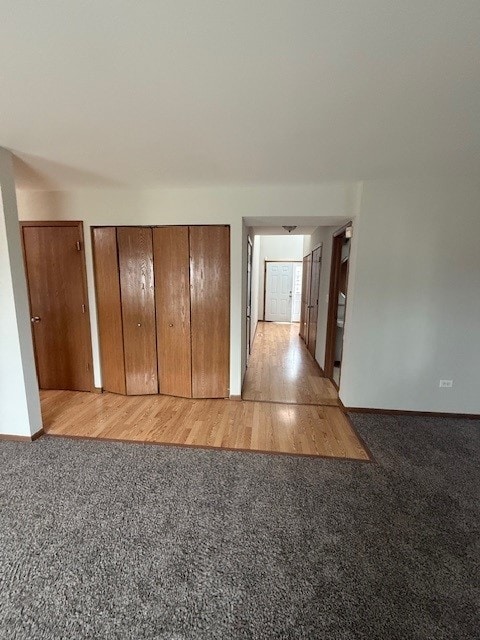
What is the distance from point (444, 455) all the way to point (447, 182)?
2518 mm

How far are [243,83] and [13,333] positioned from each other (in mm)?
2506

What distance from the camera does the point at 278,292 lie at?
8656 mm

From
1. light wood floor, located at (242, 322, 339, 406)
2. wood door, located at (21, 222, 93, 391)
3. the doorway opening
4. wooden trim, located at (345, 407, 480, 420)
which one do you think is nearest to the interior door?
the doorway opening

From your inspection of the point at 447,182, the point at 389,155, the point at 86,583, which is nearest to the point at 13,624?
the point at 86,583

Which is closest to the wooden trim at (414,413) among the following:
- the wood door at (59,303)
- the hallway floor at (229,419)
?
the hallway floor at (229,419)

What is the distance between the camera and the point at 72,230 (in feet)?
10.3

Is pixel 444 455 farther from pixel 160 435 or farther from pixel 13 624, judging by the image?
pixel 13 624

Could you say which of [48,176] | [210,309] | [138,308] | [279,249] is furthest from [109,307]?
[279,249]

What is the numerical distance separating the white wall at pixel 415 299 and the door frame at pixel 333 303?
2.66 feet

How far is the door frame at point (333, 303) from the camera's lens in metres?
3.72

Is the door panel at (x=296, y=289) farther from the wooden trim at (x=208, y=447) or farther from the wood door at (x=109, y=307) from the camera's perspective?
the wooden trim at (x=208, y=447)

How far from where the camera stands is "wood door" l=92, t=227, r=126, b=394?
124 inches

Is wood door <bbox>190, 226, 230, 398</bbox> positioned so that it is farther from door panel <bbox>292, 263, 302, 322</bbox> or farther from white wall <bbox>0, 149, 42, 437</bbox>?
door panel <bbox>292, 263, 302, 322</bbox>

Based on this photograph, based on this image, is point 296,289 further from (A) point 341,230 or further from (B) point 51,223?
(B) point 51,223
